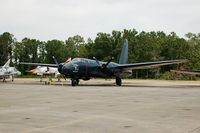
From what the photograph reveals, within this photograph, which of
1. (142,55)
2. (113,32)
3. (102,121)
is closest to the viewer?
(102,121)

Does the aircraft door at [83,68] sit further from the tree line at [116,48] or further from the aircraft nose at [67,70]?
the tree line at [116,48]

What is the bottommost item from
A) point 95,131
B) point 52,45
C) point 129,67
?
point 95,131

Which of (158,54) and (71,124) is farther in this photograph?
(158,54)

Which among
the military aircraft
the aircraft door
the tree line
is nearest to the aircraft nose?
the military aircraft

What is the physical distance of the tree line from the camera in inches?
3593

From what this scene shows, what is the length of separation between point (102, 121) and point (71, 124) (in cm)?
100

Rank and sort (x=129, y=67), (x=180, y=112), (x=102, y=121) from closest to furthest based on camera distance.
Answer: (x=102, y=121) < (x=180, y=112) < (x=129, y=67)

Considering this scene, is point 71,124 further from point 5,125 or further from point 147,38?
point 147,38

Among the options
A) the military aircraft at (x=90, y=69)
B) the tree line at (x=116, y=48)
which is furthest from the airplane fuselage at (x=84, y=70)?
the tree line at (x=116, y=48)

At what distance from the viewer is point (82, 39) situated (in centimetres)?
14638

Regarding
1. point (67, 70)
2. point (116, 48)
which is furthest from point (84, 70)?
point (116, 48)

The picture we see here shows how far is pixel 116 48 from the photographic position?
10269cm

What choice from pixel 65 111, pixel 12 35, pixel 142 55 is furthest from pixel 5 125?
pixel 12 35

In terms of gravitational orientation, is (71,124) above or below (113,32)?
below
